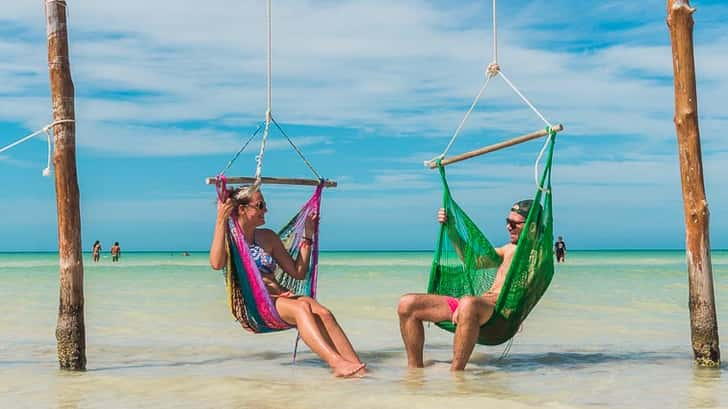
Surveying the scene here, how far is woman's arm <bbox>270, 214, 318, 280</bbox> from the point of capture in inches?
194

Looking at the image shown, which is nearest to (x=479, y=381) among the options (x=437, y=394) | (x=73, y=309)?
(x=437, y=394)

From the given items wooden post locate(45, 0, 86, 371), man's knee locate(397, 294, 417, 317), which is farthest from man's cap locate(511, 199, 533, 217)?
wooden post locate(45, 0, 86, 371)

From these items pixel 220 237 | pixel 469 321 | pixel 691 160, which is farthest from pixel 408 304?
pixel 691 160

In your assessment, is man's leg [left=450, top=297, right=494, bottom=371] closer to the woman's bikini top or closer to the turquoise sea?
the turquoise sea

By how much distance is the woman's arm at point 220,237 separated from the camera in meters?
4.56

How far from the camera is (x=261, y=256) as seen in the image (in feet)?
16.1

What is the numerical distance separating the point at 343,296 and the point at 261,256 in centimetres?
616

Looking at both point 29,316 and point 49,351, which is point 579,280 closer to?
point 29,316

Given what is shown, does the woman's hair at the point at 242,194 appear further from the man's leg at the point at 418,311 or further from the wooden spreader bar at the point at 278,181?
the man's leg at the point at 418,311

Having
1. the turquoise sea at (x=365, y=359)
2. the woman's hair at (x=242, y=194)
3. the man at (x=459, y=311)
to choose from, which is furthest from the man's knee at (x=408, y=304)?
the woman's hair at (x=242, y=194)

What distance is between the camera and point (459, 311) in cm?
446

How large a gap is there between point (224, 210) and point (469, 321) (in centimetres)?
138

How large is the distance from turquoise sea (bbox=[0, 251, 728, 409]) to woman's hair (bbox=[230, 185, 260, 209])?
911mm

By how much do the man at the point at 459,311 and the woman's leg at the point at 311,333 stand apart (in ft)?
1.30
